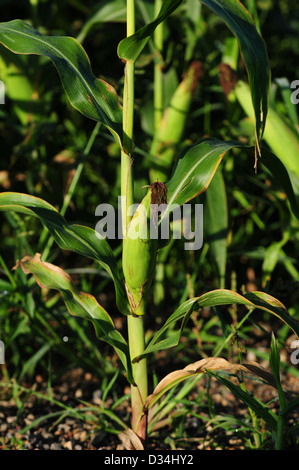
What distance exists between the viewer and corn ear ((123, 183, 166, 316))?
2.64 ft

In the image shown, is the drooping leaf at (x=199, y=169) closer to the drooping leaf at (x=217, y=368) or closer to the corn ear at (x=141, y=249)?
the corn ear at (x=141, y=249)

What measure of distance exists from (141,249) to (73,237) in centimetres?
13

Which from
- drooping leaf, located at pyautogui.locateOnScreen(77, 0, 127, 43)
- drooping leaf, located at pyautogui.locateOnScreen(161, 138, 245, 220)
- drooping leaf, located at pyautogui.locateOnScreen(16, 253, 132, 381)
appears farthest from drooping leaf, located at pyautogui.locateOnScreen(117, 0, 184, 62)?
drooping leaf, located at pyautogui.locateOnScreen(77, 0, 127, 43)

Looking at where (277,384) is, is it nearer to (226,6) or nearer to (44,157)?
(226,6)

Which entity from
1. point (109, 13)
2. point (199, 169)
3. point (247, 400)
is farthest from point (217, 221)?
point (109, 13)

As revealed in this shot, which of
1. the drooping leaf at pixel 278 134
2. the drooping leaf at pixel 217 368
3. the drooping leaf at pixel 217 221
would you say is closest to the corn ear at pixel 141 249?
the drooping leaf at pixel 217 368

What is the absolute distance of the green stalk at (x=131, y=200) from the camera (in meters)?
0.83

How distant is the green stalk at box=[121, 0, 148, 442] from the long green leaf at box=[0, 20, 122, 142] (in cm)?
3

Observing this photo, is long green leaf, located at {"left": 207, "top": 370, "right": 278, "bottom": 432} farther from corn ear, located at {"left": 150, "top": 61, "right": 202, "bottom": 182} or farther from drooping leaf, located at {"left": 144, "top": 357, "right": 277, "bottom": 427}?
corn ear, located at {"left": 150, "top": 61, "right": 202, "bottom": 182}

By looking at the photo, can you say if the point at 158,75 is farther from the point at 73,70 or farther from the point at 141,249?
the point at 141,249

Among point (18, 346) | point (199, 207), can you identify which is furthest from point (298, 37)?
point (18, 346)

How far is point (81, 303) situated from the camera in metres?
0.91

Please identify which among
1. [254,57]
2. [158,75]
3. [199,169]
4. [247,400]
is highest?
[158,75]

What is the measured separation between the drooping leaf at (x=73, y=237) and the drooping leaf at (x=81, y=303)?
0.04 m
